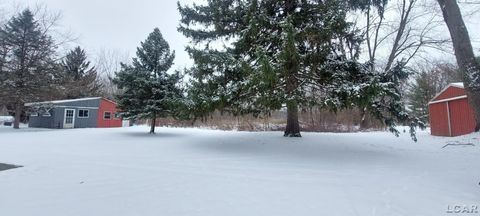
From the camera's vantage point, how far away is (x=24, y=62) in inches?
770

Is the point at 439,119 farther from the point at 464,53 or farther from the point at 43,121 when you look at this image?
the point at 43,121

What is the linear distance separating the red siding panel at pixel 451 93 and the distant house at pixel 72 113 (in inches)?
822

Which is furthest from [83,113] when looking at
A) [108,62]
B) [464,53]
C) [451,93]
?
[451,93]

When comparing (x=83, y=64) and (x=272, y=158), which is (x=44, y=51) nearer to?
(x=83, y=64)

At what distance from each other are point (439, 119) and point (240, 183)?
1454cm

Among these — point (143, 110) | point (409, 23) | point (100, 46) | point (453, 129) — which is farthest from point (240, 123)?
point (100, 46)

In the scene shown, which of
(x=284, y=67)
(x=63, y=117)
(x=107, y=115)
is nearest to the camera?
(x=284, y=67)

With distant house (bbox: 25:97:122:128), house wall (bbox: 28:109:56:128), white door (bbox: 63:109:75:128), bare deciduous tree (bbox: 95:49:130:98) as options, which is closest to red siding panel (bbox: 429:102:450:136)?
distant house (bbox: 25:97:122:128)

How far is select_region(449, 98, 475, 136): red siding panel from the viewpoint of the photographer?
40.7 feet

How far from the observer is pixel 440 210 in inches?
128

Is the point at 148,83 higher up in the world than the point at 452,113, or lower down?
higher up

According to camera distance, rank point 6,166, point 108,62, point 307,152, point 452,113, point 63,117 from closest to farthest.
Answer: point 6,166, point 307,152, point 452,113, point 63,117, point 108,62

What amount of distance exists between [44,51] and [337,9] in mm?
21115

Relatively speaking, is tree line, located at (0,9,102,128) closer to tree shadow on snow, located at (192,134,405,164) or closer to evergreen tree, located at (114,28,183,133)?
evergreen tree, located at (114,28,183,133)
